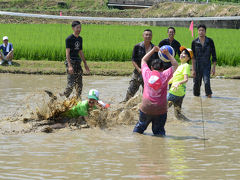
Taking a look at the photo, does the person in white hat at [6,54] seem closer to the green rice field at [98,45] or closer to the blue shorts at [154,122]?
the green rice field at [98,45]

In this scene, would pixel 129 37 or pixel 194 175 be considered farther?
pixel 129 37

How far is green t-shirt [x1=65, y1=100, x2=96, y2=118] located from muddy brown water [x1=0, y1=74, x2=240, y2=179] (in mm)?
354

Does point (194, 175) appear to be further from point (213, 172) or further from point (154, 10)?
point (154, 10)

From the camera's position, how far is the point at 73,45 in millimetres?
12047

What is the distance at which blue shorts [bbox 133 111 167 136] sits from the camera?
29.0ft

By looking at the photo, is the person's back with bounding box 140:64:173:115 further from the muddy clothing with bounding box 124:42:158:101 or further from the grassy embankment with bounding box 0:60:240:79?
the grassy embankment with bounding box 0:60:240:79

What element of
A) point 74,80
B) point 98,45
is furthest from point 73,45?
point 98,45

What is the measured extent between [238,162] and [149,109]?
5.86 ft

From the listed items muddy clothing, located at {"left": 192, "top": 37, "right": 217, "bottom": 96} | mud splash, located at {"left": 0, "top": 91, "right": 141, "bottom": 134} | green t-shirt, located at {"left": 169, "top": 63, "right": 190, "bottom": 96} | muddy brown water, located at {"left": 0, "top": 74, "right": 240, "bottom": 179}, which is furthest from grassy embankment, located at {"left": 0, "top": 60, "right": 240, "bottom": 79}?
mud splash, located at {"left": 0, "top": 91, "right": 141, "bottom": 134}

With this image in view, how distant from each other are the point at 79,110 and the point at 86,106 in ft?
0.73

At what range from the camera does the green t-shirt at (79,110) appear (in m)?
9.77

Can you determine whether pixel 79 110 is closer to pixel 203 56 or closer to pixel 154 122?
pixel 154 122

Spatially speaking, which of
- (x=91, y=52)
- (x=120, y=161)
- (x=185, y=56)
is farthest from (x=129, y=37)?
(x=120, y=161)

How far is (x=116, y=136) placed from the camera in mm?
9320
